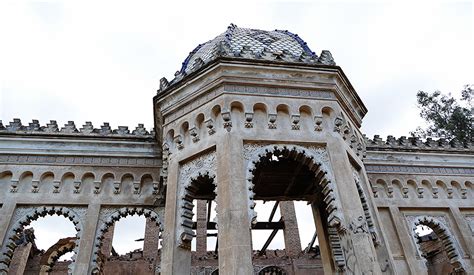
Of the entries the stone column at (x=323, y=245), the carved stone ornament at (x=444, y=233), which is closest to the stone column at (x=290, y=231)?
the carved stone ornament at (x=444, y=233)

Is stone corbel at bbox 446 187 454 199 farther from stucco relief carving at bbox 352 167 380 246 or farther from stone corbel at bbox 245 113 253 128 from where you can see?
stone corbel at bbox 245 113 253 128

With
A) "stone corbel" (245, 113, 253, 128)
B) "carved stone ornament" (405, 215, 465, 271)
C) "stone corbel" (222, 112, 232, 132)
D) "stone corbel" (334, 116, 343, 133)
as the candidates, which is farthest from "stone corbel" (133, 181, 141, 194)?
"carved stone ornament" (405, 215, 465, 271)

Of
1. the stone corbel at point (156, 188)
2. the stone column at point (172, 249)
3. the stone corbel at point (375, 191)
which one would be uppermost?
the stone corbel at point (375, 191)

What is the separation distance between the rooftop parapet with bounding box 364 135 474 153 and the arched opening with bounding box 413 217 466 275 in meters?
2.59

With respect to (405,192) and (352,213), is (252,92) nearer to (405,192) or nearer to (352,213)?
(352,213)

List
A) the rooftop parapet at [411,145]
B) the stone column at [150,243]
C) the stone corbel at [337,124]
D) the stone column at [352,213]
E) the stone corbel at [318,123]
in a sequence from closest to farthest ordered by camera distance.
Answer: the stone column at [352,213] < the stone corbel at [318,123] < the stone corbel at [337,124] < the rooftop parapet at [411,145] < the stone column at [150,243]

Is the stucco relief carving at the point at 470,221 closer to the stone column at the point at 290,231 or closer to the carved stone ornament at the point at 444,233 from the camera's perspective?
the carved stone ornament at the point at 444,233

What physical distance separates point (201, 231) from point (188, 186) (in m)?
14.6

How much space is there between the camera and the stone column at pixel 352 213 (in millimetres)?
6012

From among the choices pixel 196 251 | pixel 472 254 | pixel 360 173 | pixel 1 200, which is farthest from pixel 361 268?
pixel 196 251

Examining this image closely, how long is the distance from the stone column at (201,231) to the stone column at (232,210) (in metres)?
13.8

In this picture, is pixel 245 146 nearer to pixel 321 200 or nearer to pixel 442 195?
pixel 321 200

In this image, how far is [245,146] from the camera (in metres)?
7.06

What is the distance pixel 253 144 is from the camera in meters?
7.15
